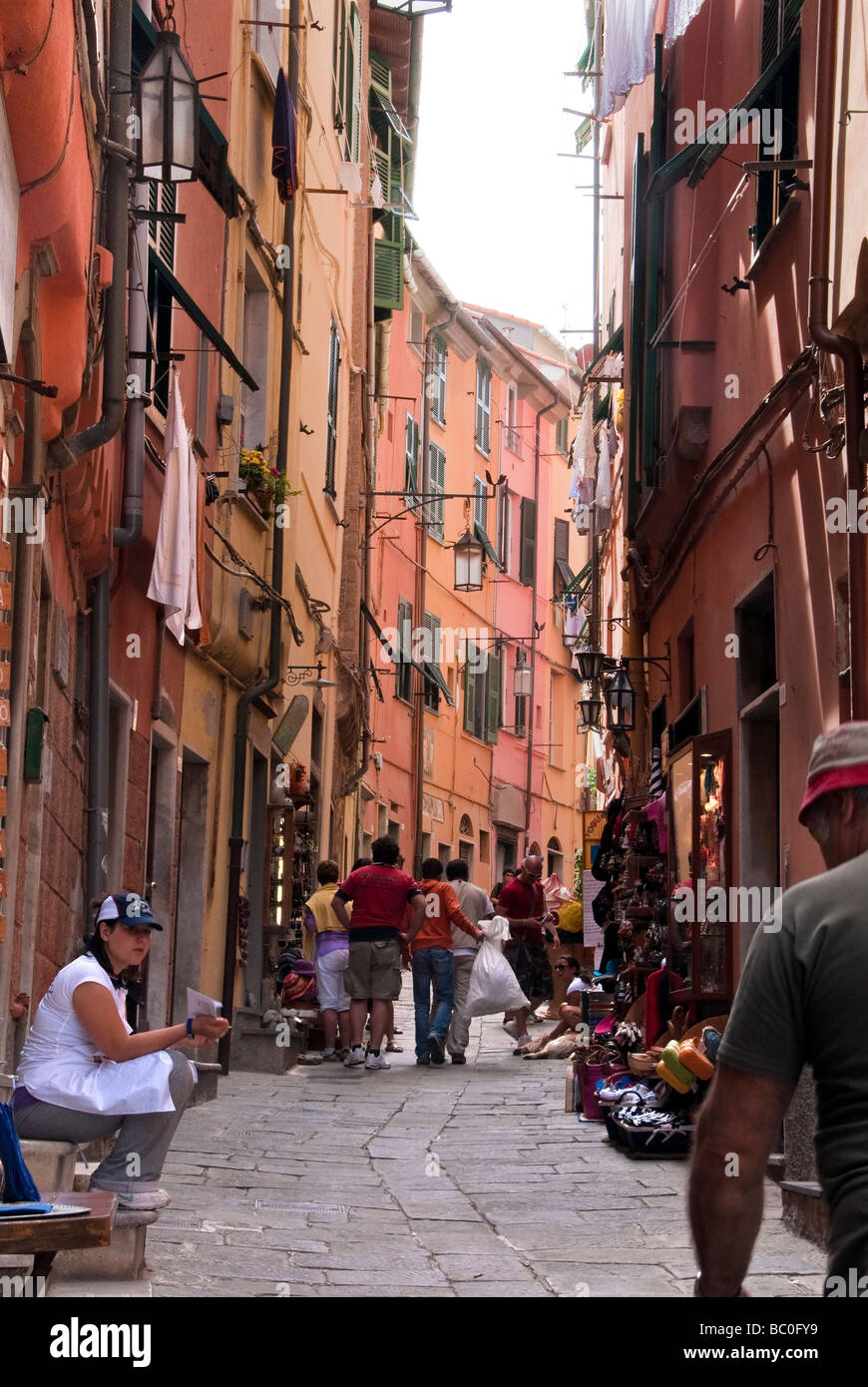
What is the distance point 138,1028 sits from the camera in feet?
41.3

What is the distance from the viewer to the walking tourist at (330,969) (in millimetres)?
15281

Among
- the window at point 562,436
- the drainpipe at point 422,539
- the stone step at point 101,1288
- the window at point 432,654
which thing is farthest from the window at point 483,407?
the stone step at point 101,1288

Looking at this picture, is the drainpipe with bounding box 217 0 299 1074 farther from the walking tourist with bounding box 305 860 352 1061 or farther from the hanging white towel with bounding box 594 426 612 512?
the hanging white towel with bounding box 594 426 612 512

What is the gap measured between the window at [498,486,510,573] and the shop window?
1103 inches

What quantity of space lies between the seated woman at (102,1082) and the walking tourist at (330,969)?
861 cm

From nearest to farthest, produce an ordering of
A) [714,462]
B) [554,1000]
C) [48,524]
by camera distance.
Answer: [48,524] → [714,462] → [554,1000]

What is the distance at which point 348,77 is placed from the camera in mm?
23188

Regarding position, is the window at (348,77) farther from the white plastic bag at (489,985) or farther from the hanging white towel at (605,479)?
the white plastic bag at (489,985)

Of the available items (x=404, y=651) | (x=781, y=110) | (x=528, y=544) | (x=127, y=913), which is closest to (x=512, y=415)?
(x=528, y=544)

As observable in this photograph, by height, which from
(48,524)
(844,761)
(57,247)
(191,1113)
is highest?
(57,247)

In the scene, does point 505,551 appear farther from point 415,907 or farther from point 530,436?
point 415,907

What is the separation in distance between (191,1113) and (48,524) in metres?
4.32

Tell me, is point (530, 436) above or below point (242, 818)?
above

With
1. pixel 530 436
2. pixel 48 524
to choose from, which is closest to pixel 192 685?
pixel 48 524
